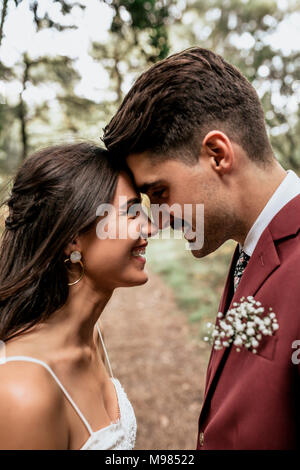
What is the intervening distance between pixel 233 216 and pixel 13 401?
1495 millimetres

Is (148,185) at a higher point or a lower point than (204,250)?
higher

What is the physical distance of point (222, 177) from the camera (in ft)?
7.25

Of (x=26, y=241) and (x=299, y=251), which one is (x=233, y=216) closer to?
(x=299, y=251)

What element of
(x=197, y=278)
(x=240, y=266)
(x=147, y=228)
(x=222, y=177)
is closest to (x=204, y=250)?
(x=240, y=266)

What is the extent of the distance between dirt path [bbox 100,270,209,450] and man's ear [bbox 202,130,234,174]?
4.07 meters

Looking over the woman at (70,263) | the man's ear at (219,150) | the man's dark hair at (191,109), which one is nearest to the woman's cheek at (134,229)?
the woman at (70,263)

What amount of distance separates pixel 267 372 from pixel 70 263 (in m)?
1.31

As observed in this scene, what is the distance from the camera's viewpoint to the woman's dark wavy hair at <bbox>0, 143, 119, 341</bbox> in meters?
2.24

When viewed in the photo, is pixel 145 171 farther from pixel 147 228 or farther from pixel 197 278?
pixel 197 278

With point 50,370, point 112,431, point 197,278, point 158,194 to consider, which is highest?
point 158,194

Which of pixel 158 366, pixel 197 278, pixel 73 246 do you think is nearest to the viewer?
pixel 73 246

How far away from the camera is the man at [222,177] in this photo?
1832 millimetres

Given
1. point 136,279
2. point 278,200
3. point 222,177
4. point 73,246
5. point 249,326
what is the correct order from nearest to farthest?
1. point 249,326
2. point 278,200
3. point 222,177
4. point 73,246
5. point 136,279

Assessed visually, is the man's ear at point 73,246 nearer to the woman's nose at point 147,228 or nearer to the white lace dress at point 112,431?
the woman's nose at point 147,228
